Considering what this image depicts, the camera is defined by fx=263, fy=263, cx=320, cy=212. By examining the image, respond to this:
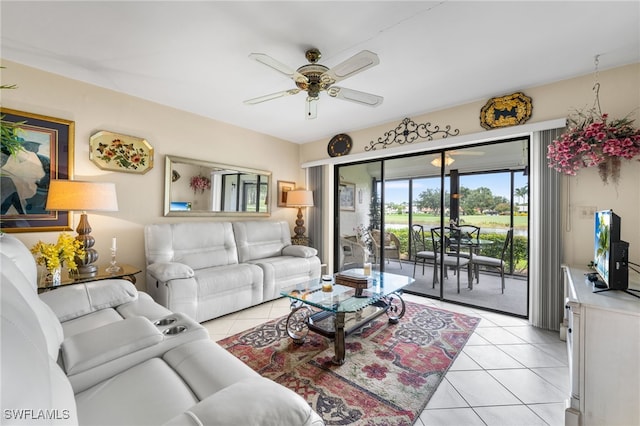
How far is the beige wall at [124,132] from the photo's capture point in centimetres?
→ 244

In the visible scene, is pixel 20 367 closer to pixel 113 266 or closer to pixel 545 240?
pixel 113 266

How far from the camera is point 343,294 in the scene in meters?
2.43

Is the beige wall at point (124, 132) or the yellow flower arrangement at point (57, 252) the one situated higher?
the beige wall at point (124, 132)

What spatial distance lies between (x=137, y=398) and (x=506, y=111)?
149 inches

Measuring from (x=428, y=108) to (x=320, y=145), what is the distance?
193 centimetres

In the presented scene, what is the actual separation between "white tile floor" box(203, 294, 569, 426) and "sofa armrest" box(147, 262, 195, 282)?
606 millimetres

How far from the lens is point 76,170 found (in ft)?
8.70

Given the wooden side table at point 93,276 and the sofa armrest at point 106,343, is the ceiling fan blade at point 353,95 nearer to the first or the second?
the sofa armrest at point 106,343

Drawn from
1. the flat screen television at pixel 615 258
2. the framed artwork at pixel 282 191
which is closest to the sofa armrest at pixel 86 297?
the framed artwork at pixel 282 191

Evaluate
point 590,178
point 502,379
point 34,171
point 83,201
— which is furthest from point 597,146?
point 34,171

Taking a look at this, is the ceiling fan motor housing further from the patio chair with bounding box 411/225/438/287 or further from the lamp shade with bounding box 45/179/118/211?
the patio chair with bounding box 411/225/438/287

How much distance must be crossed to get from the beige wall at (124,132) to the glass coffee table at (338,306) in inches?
76.6

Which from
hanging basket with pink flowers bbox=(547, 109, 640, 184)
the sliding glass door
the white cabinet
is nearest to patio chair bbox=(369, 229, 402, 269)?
the sliding glass door

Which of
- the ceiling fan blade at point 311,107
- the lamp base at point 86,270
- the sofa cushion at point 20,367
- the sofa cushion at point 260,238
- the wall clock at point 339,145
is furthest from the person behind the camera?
the wall clock at point 339,145
